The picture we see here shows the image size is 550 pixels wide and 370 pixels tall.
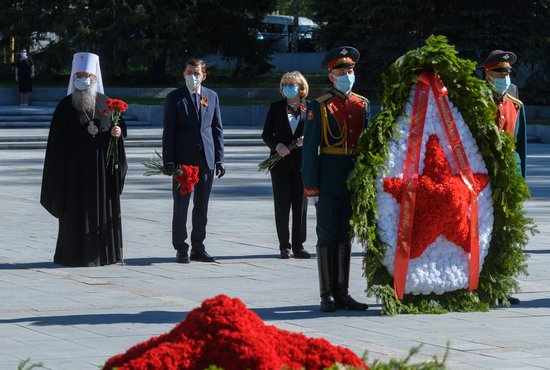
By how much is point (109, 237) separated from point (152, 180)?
868cm

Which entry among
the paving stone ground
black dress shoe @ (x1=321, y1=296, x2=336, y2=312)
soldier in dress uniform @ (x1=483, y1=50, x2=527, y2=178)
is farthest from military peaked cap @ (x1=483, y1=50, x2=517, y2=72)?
black dress shoe @ (x1=321, y1=296, x2=336, y2=312)

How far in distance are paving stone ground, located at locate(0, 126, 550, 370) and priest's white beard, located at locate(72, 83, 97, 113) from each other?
1.46 m

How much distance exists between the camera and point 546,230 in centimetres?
1358

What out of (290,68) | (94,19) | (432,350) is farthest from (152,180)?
(290,68)

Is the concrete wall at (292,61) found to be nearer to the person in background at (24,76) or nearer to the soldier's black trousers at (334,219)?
the person in background at (24,76)

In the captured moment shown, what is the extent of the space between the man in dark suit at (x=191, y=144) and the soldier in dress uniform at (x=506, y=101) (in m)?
3.09

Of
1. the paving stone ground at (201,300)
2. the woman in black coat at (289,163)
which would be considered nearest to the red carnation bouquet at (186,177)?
the paving stone ground at (201,300)

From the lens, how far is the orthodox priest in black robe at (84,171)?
11094 millimetres

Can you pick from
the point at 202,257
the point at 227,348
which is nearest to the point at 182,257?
the point at 202,257

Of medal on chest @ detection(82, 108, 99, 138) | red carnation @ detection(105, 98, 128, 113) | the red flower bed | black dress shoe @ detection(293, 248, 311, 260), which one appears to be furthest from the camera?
black dress shoe @ detection(293, 248, 311, 260)

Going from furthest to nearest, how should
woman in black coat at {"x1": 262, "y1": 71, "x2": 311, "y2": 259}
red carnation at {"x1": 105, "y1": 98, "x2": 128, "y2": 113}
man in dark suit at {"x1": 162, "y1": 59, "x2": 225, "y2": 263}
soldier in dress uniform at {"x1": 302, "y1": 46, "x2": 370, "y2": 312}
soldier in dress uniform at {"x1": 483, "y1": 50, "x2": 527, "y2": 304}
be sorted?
woman in black coat at {"x1": 262, "y1": 71, "x2": 311, "y2": 259} → man in dark suit at {"x1": 162, "y1": 59, "x2": 225, "y2": 263} → red carnation at {"x1": 105, "y1": 98, "x2": 128, "y2": 113} → soldier in dress uniform at {"x1": 483, "y1": 50, "x2": 527, "y2": 304} → soldier in dress uniform at {"x1": 302, "y1": 46, "x2": 370, "y2": 312}

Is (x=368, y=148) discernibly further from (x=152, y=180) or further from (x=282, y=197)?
(x=152, y=180)

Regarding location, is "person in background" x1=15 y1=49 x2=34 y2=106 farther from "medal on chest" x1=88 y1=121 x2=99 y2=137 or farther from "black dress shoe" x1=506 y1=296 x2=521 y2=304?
"black dress shoe" x1=506 y1=296 x2=521 y2=304

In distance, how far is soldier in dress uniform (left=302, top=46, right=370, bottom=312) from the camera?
8.66 meters
